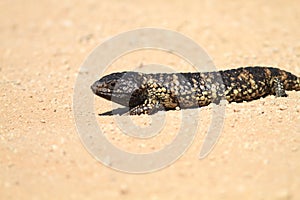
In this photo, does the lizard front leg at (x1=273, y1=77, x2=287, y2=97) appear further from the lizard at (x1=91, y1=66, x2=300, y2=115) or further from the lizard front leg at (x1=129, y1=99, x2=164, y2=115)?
the lizard front leg at (x1=129, y1=99, x2=164, y2=115)

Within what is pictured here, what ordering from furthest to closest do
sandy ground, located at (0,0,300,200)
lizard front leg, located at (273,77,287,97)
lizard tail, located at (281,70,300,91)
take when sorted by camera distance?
1. lizard tail, located at (281,70,300,91)
2. lizard front leg, located at (273,77,287,97)
3. sandy ground, located at (0,0,300,200)

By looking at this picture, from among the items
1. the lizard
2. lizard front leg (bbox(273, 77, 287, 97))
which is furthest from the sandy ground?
the lizard

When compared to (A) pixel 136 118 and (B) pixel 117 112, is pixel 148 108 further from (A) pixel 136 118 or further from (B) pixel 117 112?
(B) pixel 117 112

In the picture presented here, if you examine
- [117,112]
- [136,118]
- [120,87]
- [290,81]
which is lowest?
[136,118]

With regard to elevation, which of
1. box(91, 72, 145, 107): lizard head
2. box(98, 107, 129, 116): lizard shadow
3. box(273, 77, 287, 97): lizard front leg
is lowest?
box(98, 107, 129, 116): lizard shadow

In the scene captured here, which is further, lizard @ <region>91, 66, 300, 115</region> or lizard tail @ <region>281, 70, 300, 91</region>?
→ lizard tail @ <region>281, 70, 300, 91</region>

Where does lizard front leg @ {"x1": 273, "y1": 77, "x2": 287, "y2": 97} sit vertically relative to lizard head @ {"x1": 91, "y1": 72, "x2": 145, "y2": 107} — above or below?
above

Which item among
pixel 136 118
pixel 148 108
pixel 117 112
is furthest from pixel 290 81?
pixel 117 112
